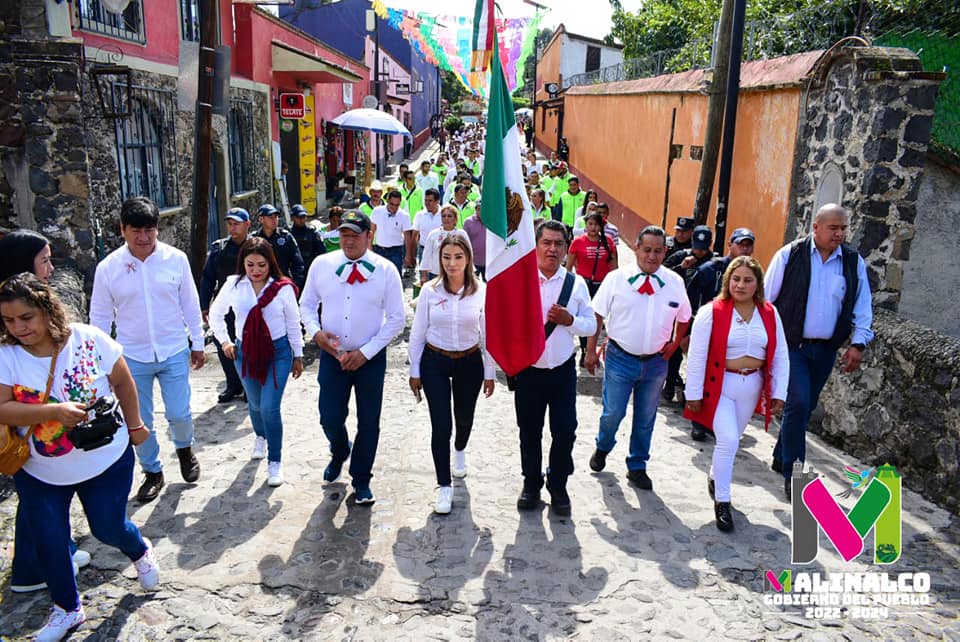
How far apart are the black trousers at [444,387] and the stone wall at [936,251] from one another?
5.75m

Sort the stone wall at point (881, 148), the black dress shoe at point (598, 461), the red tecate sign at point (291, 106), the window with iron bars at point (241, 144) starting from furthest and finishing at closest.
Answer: the red tecate sign at point (291, 106) < the window with iron bars at point (241, 144) < the stone wall at point (881, 148) < the black dress shoe at point (598, 461)

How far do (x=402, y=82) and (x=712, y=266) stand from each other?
3381 centimetres

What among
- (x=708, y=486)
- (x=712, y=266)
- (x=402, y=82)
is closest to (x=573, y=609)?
(x=708, y=486)

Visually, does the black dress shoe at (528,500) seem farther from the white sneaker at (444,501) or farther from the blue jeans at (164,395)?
the blue jeans at (164,395)

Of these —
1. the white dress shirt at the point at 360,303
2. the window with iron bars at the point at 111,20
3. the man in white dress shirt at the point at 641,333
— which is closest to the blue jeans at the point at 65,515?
the white dress shirt at the point at 360,303

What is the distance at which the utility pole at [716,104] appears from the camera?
29.7 ft

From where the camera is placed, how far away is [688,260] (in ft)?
22.4

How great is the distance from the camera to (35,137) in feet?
24.7

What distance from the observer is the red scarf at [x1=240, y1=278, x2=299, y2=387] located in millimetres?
4941

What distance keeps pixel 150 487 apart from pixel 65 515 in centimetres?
139

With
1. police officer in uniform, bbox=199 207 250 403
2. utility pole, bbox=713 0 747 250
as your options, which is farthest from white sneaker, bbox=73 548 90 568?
utility pole, bbox=713 0 747 250

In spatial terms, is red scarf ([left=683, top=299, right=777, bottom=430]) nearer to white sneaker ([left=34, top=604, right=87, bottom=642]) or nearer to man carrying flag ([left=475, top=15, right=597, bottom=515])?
man carrying flag ([left=475, top=15, right=597, bottom=515])

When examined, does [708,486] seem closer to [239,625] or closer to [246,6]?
[239,625]

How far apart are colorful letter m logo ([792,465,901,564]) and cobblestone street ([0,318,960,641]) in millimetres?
105
